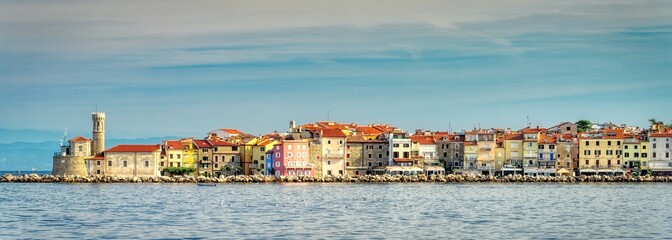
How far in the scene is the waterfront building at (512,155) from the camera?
91375 millimetres

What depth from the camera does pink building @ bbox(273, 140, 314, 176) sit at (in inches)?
3428

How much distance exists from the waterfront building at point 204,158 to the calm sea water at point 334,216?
1226 inches

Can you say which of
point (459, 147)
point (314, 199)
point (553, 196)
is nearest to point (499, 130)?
point (459, 147)

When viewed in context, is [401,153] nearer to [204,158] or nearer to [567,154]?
[567,154]

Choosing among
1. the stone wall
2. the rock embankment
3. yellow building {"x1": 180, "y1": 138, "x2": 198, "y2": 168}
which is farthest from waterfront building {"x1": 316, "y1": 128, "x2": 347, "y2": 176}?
the stone wall

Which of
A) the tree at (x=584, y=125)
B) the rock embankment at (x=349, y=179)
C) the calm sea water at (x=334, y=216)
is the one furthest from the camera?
the tree at (x=584, y=125)

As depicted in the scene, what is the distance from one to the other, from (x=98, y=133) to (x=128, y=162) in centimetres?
404

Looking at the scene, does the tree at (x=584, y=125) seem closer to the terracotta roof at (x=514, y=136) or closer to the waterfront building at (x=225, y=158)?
the terracotta roof at (x=514, y=136)

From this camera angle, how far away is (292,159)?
87.2 metres

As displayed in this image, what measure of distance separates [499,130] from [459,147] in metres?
9.08

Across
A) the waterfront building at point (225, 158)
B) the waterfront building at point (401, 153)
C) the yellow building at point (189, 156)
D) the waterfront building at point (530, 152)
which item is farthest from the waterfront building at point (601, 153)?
the yellow building at point (189, 156)

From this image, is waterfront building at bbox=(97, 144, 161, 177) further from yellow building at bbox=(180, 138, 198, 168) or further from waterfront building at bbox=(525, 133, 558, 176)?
waterfront building at bbox=(525, 133, 558, 176)

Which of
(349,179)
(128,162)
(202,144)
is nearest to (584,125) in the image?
(349,179)

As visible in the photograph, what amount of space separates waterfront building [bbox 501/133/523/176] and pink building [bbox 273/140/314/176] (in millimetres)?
16191
